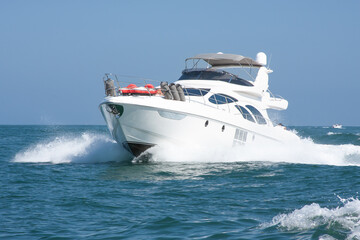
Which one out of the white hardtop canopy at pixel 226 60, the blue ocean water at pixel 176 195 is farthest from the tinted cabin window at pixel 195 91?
the white hardtop canopy at pixel 226 60

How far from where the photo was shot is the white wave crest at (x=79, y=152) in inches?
671

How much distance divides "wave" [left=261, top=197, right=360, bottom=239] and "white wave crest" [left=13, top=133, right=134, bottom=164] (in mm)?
10013

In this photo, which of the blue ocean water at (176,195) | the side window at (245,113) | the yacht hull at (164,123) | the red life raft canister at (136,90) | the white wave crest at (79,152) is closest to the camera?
the blue ocean water at (176,195)

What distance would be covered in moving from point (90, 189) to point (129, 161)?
5696 mm

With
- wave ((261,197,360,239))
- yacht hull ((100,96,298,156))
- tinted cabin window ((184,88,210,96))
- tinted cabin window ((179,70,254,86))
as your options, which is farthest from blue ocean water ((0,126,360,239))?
tinted cabin window ((179,70,254,86))

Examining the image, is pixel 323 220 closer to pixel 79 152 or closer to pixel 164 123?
pixel 164 123

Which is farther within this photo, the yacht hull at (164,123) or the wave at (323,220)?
the yacht hull at (164,123)

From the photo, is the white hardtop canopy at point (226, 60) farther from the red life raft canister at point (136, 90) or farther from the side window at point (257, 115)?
the red life raft canister at point (136, 90)

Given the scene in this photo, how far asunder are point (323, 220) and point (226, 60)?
12.8 m

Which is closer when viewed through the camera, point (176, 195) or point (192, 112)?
point (176, 195)

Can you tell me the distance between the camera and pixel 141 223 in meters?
7.73

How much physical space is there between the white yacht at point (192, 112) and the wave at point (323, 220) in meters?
7.20

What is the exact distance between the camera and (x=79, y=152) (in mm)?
17609

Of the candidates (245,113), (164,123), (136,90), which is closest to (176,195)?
(164,123)
